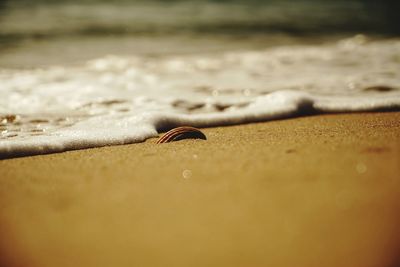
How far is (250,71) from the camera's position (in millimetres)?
5469

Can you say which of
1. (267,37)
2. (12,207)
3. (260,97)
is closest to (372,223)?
(12,207)

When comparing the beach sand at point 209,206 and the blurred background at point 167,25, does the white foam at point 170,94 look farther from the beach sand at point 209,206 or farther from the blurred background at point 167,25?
the blurred background at point 167,25

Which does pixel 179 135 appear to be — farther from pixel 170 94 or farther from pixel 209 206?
pixel 170 94

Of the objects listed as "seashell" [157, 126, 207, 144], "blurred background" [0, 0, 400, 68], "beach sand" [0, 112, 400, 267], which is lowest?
"beach sand" [0, 112, 400, 267]

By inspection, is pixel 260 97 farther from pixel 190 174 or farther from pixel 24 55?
pixel 24 55

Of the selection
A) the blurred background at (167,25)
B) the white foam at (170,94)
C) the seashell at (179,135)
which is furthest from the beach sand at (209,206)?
the blurred background at (167,25)

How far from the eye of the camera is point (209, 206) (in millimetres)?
1588

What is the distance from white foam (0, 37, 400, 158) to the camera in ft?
9.70

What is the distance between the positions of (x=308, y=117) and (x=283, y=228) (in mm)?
2188

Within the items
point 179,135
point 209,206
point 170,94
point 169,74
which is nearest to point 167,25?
point 169,74

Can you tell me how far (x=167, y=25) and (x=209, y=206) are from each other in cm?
950

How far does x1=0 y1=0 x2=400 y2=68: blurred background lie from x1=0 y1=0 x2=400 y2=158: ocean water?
0.05 meters

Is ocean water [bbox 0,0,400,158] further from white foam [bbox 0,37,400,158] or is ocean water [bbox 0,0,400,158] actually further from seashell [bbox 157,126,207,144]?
seashell [bbox 157,126,207,144]

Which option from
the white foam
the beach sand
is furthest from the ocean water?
the beach sand
